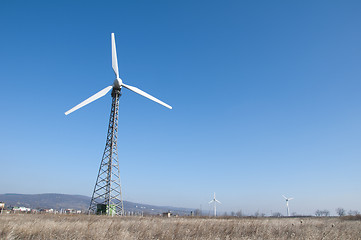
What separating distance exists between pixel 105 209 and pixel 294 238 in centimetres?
3377

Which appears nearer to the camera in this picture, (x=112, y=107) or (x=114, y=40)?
(x=112, y=107)

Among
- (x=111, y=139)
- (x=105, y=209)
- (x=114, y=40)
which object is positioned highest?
(x=114, y=40)

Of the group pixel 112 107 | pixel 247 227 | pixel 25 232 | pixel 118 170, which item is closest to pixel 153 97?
pixel 112 107

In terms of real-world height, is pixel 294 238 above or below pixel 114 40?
below

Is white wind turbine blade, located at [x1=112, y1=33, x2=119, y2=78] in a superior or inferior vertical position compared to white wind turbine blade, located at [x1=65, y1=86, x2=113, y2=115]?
superior

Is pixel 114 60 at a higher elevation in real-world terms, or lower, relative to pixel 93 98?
higher

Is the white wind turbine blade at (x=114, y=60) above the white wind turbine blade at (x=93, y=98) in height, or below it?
above

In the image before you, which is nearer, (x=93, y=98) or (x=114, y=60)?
(x=93, y=98)

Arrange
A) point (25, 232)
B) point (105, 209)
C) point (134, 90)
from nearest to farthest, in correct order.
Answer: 1. point (25, 232)
2. point (105, 209)
3. point (134, 90)

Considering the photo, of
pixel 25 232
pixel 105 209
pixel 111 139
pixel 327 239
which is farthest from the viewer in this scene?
pixel 111 139

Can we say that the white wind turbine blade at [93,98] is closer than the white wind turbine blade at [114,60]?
Yes

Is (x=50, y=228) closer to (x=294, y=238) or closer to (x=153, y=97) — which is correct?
(x=294, y=238)

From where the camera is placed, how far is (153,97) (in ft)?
174

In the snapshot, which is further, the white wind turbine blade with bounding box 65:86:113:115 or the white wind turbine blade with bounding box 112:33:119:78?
the white wind turbine blade with bounding box 112:33:119:78
